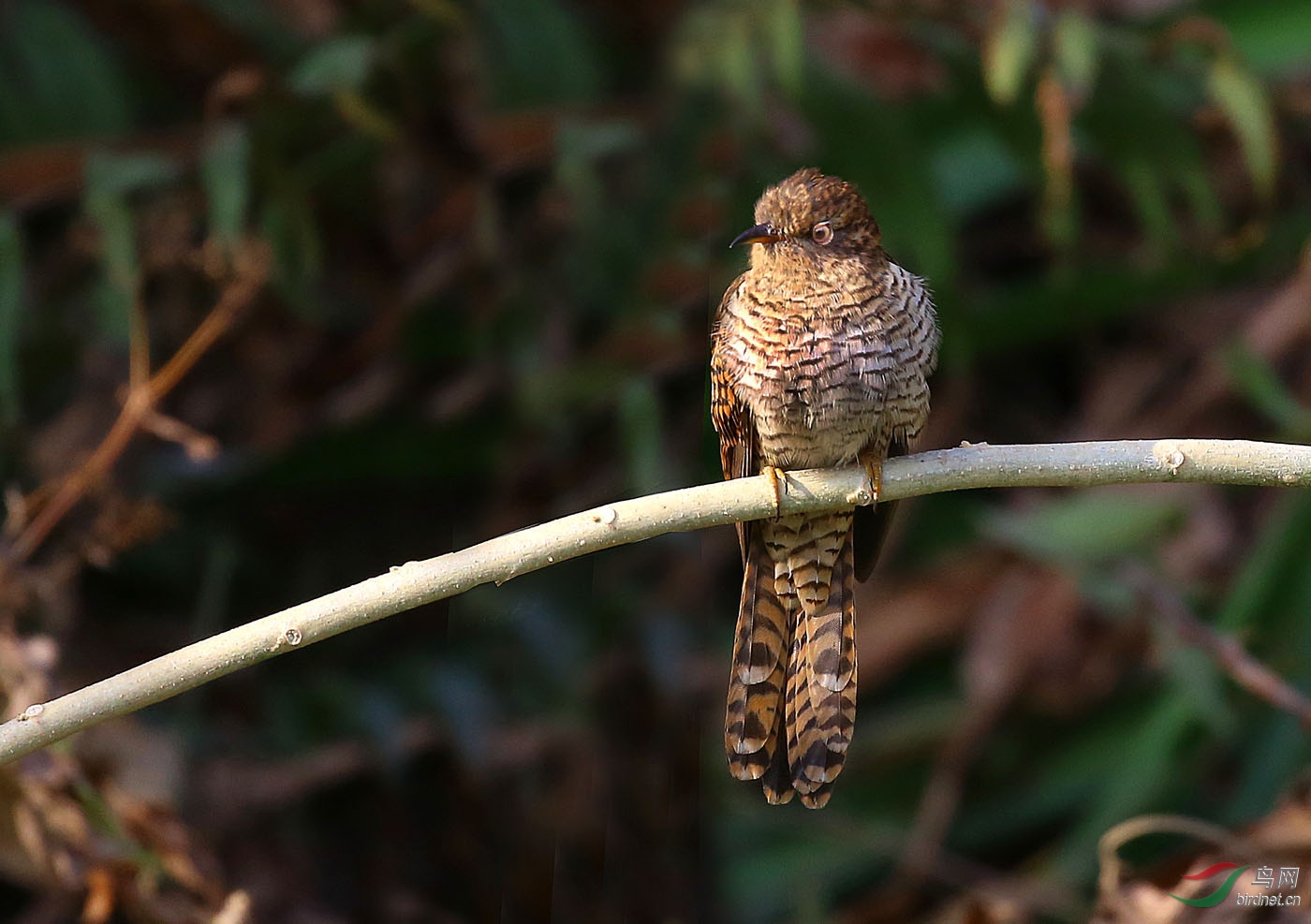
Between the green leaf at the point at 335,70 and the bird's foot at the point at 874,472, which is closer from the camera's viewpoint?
the bird's foot at the point at 874,472

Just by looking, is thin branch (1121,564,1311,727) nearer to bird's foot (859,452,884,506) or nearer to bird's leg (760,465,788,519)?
bird's foot (859,452,884,506)

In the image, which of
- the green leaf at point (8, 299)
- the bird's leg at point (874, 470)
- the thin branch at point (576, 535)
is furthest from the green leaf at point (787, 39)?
the green leaf at point (8, 299)

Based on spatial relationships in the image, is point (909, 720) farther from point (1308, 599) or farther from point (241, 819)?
point (241, 819)

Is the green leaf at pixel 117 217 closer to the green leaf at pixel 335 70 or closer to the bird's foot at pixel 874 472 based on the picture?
the green leaf at pixel 335 70

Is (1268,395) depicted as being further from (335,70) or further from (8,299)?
(8,299)

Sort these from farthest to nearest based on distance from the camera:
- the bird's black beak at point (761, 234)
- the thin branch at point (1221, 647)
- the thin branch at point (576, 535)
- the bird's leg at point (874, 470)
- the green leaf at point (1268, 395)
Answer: the green leaf at point (1268, 395), the thin branch at point (1221, 647), the bird's black beak at point (761, 234), the bird's leg at point (874, 470), the thin branch at point (576, 535)

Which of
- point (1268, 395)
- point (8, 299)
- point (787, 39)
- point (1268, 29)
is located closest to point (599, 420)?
point (787, 39)

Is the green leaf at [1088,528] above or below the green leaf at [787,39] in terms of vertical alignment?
below
